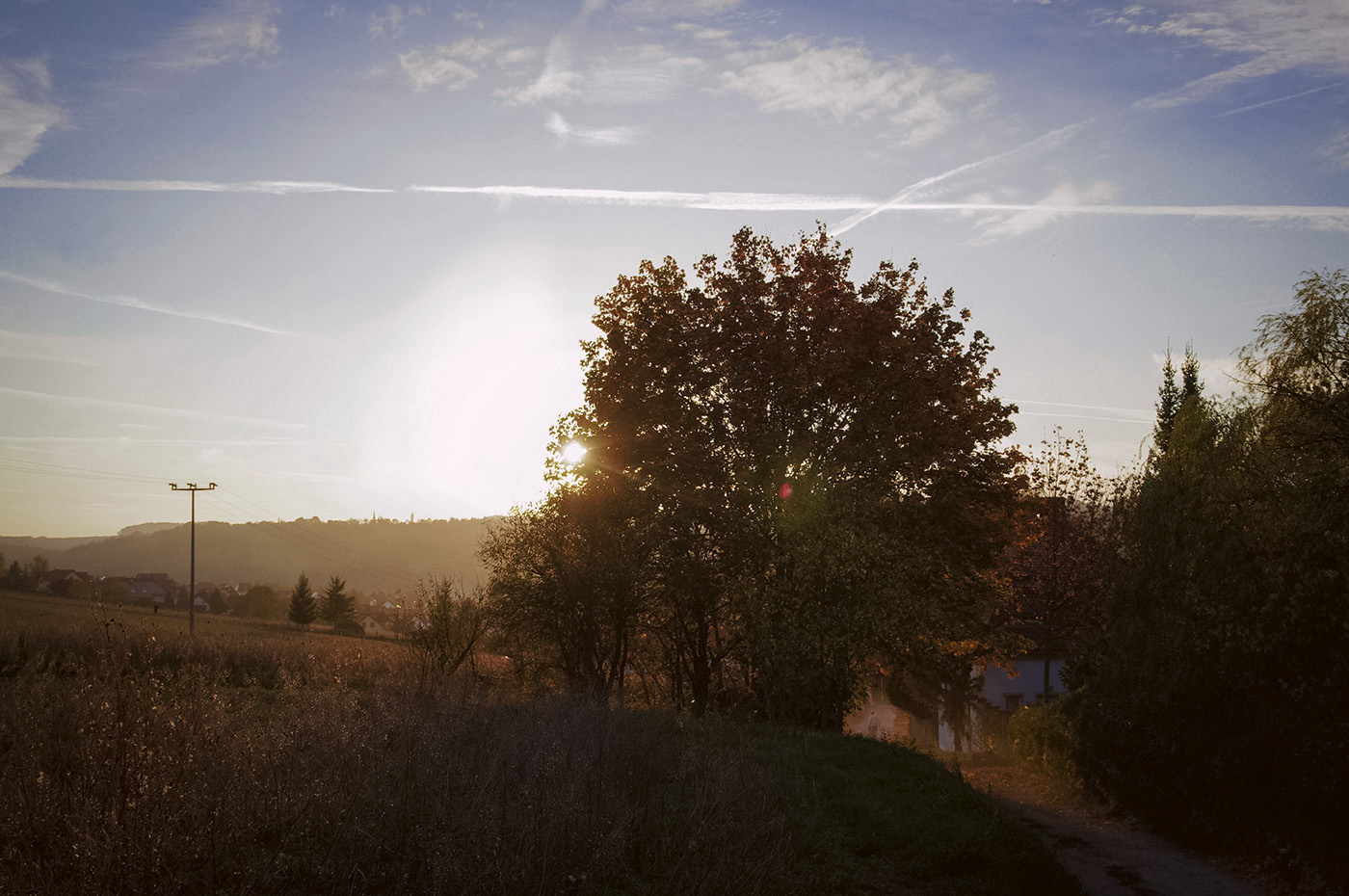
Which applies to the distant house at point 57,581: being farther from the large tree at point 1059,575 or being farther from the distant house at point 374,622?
the large tree at point 1059,575

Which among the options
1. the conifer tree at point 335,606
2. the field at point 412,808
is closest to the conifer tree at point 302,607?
the conifer tree at point 335,606

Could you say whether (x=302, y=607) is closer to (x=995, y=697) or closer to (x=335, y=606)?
(x=335, y=606)

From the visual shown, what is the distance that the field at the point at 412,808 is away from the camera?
6.30 m

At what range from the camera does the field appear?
630 centimetres

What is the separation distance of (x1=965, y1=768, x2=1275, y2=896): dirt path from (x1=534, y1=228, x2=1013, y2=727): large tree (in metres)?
5.50

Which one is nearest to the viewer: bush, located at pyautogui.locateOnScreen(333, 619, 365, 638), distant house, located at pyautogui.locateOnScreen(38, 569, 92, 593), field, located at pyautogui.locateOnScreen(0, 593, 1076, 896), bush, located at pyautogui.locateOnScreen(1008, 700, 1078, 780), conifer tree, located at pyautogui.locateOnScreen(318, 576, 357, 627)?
field, located at pyautogui.locateOnScreen(0, 593, 1076, 896)

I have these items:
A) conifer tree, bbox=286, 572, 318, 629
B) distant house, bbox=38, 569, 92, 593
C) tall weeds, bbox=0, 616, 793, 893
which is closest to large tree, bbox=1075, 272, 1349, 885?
tall weeds, bbox=0, 616, 793, 893

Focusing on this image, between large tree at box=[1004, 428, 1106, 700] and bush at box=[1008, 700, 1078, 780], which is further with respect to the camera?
large tree at box=[1004, 428, 1106, 700]

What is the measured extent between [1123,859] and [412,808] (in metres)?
Answer: 11.7

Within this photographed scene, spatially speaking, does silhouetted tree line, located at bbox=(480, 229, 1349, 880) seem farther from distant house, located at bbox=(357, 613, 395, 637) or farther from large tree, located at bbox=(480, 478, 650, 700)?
distant house, located at bbox=(357, 613, 395, 637)

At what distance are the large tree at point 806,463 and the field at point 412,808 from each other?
7986 mm

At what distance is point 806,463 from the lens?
2323 cm

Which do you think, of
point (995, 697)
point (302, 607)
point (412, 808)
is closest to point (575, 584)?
point (412, 808)

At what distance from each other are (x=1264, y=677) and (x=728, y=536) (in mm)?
12284
